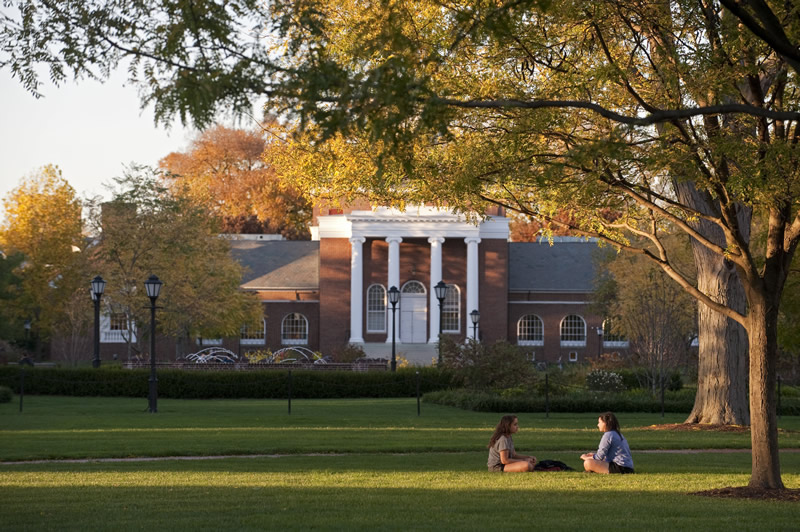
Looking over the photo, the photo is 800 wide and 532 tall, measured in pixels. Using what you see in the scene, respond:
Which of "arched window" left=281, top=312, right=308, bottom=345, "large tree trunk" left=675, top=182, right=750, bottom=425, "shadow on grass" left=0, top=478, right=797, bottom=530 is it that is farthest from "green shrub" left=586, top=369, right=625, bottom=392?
"arched window" left=281, top=312, right=308, bottom=345

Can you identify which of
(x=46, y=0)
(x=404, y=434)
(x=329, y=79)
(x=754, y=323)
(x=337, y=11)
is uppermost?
(x=337, y=11)

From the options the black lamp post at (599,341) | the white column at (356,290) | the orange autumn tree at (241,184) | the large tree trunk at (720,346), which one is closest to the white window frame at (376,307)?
the white column at (356,290)

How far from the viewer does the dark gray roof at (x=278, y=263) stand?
189 ft

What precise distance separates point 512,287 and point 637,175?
43745mm

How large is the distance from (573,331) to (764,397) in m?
46.0

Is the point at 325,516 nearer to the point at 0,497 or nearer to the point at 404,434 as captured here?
the point at 0,497

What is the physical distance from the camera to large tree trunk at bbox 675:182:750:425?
2222 centimetres

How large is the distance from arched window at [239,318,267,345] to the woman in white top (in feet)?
144

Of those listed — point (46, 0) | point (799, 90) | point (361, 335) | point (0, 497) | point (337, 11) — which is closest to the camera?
point (46, 0)

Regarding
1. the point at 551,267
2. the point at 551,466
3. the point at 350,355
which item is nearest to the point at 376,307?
the point at 350,355

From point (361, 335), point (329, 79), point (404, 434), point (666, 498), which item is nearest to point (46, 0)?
point (329, 79)

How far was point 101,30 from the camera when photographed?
8336 millimetres

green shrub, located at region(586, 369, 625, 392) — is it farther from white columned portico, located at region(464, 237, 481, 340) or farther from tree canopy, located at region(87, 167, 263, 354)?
white columned portico, located at region(464, 237, 481, 340)

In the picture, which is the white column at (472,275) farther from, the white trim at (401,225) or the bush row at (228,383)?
the bush row at (228,383)
